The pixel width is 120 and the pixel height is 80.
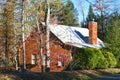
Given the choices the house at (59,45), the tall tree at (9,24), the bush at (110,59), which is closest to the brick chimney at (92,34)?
the house at (59,45)

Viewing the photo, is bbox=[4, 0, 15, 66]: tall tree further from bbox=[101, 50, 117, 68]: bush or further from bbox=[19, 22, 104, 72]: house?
bbox=[101, 50, 117, 68]: bush

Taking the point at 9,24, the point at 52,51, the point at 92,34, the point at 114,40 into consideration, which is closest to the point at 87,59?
the point at 52,51

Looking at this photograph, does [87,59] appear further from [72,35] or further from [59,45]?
[72,35]

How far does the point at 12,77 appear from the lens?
18.7 m

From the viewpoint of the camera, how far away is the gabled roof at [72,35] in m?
43.5

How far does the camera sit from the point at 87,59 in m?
40.1

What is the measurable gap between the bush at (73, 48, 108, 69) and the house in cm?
100

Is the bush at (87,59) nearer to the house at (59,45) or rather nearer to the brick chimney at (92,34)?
the house at (59,45)

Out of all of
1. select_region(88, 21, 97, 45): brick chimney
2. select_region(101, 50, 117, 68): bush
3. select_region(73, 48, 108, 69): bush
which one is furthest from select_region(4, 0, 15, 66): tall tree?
→ select_region(88, 21, 97, 45): brick chimney

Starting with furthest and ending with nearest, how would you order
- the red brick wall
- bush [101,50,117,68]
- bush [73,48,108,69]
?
bush [101,50,117,68]
the red brick wall
bush [73,48,108,69]

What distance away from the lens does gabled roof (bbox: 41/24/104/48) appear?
4350 cm

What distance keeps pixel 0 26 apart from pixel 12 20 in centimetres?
126

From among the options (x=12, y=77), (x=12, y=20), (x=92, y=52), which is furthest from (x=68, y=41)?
(x=12, y=77)

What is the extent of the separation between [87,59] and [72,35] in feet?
25.0
